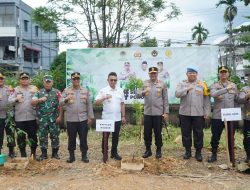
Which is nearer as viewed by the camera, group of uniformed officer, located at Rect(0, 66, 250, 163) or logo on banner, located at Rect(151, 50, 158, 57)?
group of uniformed officer, located at Rect(0, 66, 250, 163)

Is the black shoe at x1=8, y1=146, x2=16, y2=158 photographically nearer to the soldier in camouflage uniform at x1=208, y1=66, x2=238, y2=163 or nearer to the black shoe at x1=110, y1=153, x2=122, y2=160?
the black shoe at x1=110, y1=153, x2=122, y2=160

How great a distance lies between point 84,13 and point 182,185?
53.4 ft

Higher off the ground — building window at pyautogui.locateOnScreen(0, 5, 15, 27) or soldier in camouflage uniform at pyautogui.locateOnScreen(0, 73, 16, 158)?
building window at pyautogui.locateOnScreen(0, 5, 15, 27)

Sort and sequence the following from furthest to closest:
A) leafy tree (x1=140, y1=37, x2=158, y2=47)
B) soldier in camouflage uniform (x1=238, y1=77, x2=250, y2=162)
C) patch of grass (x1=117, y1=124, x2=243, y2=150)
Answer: leafy tree (x1=140, y1=37, x2=158, y2=47)
patch of grass (x1=117, y1=124, x2=243, y2=150)
soldier in camouflage uniform (x1=238, y1=77, x2=250, y2=162)

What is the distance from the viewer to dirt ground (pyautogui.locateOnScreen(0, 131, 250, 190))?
6.46 metres

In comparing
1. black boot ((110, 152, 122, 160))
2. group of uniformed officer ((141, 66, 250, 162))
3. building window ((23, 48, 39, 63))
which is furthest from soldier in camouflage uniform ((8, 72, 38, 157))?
building window ((23, 48, 39, 63))

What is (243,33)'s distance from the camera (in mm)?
8531

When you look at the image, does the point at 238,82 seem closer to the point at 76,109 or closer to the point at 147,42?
the point at 76,109

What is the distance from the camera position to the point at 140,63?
42.9 feet

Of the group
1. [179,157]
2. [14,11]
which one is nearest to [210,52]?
[179,157]

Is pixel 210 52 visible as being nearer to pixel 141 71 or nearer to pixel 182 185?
pixel 141 71

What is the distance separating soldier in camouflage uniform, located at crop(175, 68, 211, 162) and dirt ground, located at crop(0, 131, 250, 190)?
504 millimetres

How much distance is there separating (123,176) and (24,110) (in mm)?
2408

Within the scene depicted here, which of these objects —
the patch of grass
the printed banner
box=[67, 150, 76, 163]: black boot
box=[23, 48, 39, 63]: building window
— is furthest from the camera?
box=[23, 48, 39, 63]: building window
